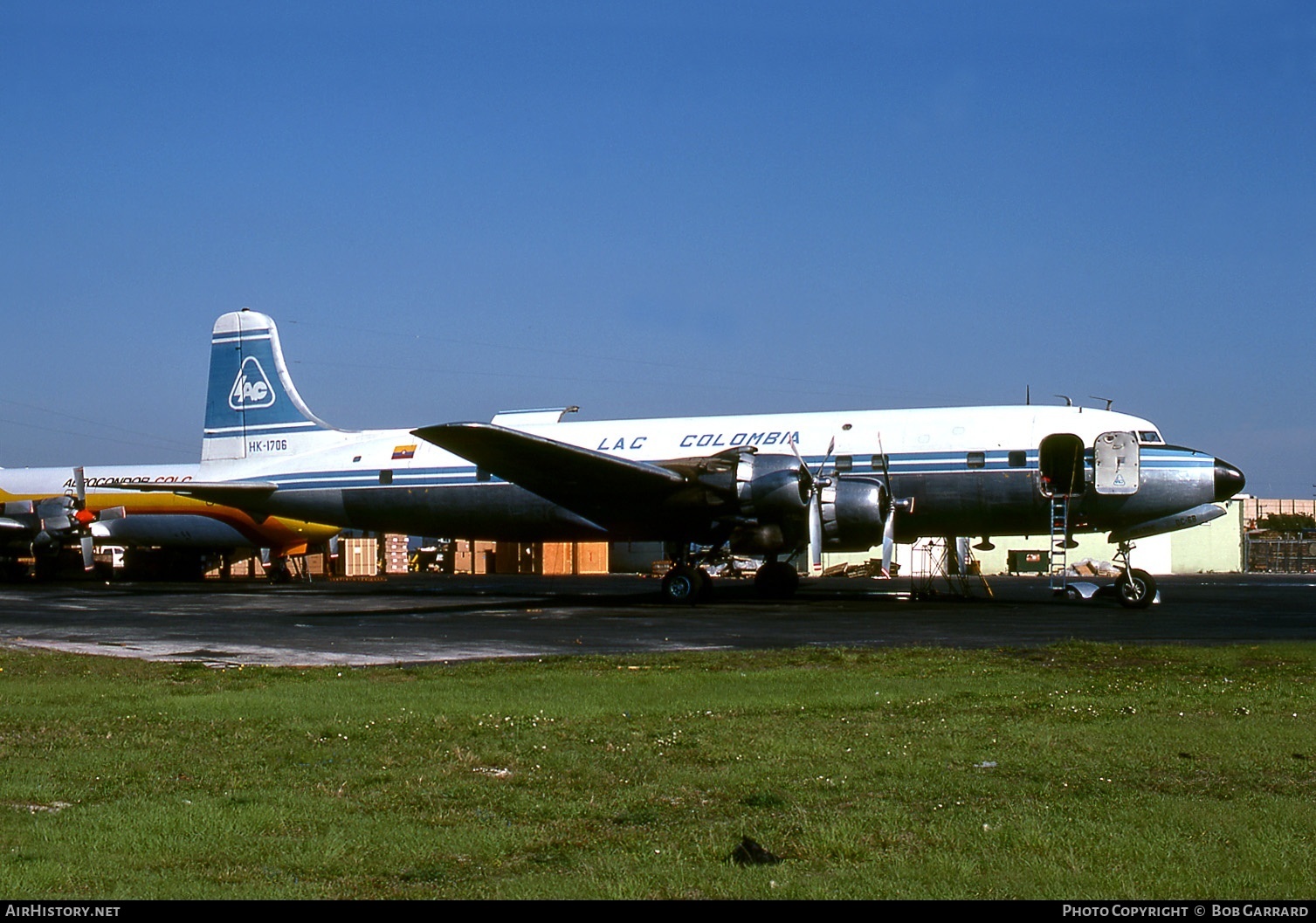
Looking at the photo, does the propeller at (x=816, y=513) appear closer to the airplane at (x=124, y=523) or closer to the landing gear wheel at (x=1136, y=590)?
the landing gear wheel at (x=1136, y=590)

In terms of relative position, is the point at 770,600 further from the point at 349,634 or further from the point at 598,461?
the point at 349,634

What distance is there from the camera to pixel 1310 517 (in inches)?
4865

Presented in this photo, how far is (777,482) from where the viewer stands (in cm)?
2412

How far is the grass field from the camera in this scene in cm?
517

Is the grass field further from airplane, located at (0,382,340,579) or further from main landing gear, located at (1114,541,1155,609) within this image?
airplane, located at (0,382,340,579)

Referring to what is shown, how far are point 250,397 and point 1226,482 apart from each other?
2391cm

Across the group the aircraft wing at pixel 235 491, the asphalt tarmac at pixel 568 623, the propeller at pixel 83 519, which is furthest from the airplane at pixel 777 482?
the propeller at pixel 83 519

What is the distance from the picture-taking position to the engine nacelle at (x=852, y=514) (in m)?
24.1

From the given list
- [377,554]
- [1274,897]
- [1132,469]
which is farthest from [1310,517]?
[1274,897]

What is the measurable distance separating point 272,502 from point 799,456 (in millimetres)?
13604

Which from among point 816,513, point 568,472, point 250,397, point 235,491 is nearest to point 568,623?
point 568,472
